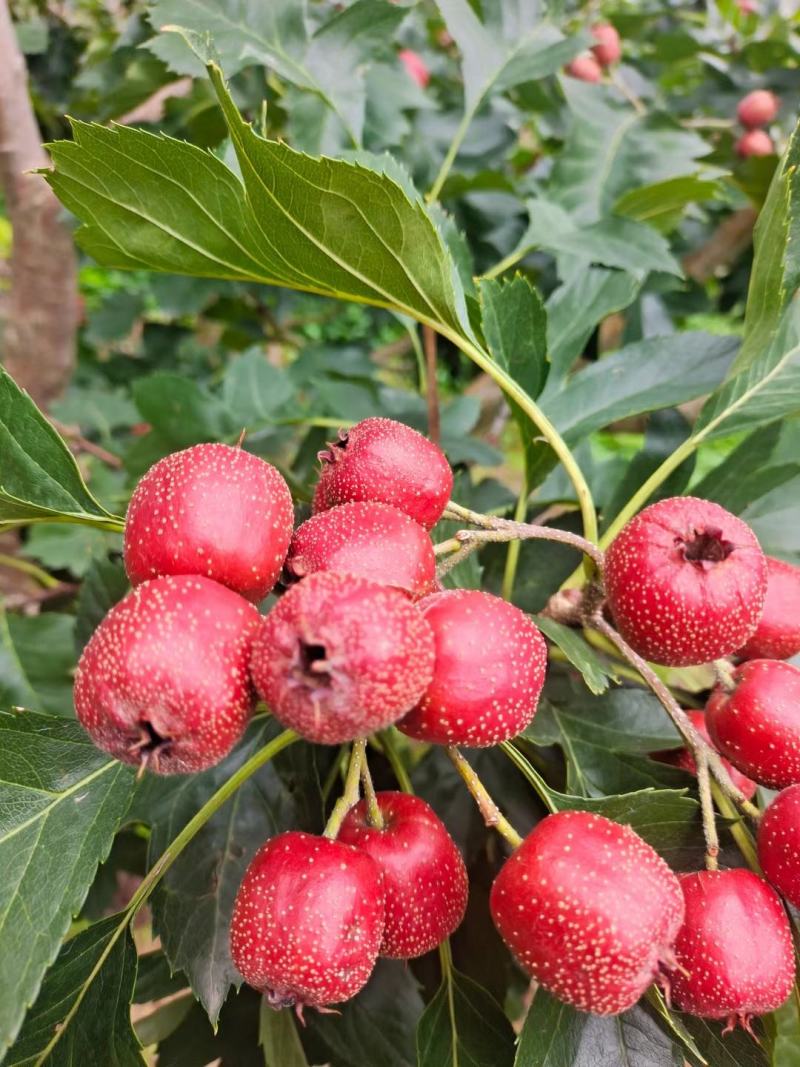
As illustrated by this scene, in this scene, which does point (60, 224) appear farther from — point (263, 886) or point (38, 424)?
point (263, 886)

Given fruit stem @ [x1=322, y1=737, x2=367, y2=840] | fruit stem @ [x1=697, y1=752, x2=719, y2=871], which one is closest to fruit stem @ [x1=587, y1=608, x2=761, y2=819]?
fruit stem @ [x1=697, y1=752, x2=719, y2=871]

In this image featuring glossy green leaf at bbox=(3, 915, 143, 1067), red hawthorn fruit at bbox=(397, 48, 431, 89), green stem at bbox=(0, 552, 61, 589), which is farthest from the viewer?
red hawthorn fruit at bbox=(397, 48, 431, 89)

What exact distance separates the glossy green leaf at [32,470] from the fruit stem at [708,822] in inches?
19.7

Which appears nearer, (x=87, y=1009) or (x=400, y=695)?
(x=400, y=695)

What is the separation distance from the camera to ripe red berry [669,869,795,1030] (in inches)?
20.9

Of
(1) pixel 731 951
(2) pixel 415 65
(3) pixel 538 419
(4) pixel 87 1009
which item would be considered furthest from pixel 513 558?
(2) pixel 415 65

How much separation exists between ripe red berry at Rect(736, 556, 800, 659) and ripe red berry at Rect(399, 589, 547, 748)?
11.0 inches

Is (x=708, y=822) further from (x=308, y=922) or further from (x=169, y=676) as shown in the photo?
(x=169, y=676)

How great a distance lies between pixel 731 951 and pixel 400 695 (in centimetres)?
30

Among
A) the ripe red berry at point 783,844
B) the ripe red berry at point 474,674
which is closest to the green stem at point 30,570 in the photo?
the ripe red berry at point 474,674

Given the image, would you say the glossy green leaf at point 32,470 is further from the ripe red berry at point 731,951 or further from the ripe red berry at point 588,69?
the ripe red berry at point 588,69

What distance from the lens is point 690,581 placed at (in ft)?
1.84

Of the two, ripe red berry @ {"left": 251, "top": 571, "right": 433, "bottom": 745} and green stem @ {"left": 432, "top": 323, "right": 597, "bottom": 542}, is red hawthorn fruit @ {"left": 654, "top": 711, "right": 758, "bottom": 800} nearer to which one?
green stem @ {"left": 432, "top": 323, "right": 597, "bottom": 542}

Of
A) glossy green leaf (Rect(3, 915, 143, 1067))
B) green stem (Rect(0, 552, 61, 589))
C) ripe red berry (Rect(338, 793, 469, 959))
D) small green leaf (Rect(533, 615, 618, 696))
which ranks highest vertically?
small green leaf (Rect(533, 615, 618, 696))
